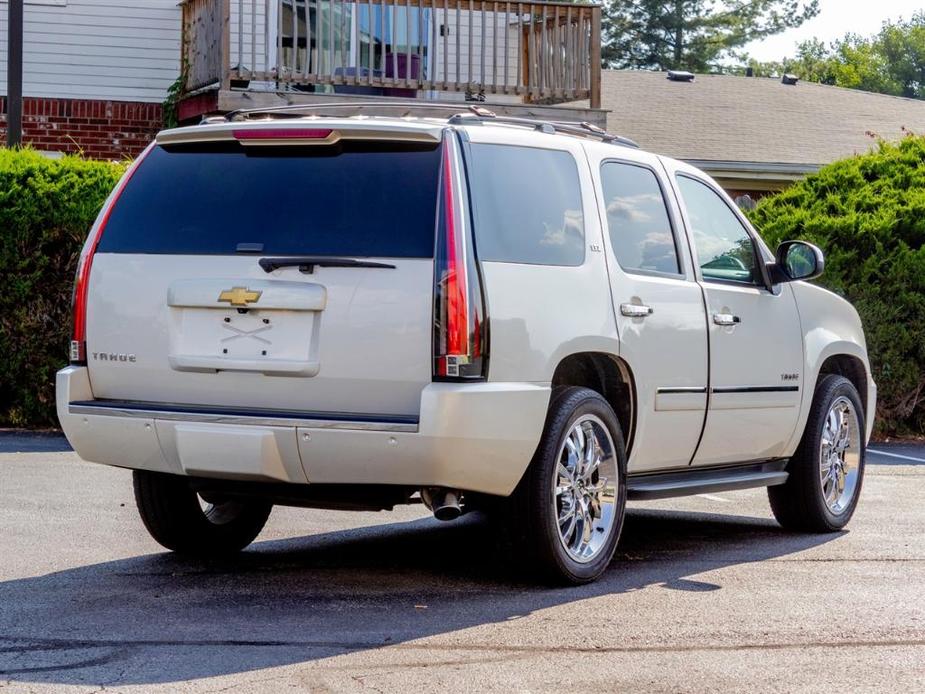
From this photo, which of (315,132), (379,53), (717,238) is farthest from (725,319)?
(379,53)

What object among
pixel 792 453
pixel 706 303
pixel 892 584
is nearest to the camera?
pixel 892 584

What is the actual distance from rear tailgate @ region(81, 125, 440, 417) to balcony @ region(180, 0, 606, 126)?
11335 mm

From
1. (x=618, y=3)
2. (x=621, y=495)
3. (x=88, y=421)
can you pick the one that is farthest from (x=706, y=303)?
(x=618, y=3)

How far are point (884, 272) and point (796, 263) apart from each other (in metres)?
5.86

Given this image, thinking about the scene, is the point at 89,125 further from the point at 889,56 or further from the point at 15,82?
the point at 889,56

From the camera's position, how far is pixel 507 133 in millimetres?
6801

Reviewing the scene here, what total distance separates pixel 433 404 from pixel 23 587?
1.92 meters

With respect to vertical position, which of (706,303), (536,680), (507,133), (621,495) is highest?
(507,133)

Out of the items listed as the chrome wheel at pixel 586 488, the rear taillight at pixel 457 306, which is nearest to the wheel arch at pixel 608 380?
the chrome wheel at pixel 586 488

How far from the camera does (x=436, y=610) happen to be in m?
6.28

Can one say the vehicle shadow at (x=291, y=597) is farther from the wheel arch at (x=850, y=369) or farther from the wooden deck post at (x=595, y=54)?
the wooden deck post at (x=595, y=54)

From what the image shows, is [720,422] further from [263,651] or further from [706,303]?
[263,651]

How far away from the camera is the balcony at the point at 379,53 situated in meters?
18.3

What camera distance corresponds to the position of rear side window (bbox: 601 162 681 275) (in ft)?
23.8
